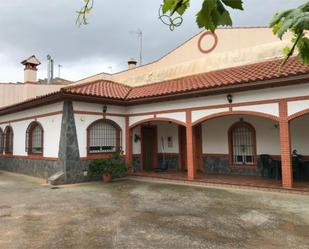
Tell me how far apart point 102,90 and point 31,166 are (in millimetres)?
5222

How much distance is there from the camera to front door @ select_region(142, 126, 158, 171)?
1539cm

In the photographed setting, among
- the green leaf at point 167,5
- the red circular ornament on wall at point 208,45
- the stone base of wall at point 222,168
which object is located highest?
the red circular ornament on wall at point 208,45

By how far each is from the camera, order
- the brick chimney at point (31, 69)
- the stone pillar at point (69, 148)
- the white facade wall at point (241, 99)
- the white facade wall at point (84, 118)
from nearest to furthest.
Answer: the white facade wall at point (241, 99) → the stone pillar at point (69, 148) → the white facade wall at point (84, 118) → the brick chimney at point (31, 69)

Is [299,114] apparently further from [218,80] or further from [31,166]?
[31,166]

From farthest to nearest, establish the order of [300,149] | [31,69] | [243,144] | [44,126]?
[31,69] < [44,126] < [243,144] < [300,149]

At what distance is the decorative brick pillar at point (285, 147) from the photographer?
942cm

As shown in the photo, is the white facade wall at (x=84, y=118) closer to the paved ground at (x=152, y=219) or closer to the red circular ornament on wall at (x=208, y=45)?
the paved ground at (x=152, y=219)

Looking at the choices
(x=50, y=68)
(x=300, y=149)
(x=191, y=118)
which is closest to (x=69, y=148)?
(x=191, y=118)

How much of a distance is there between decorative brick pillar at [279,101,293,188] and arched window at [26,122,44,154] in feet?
35.4

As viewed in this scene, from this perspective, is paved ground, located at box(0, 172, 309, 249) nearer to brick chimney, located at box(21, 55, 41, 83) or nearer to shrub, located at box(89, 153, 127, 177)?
shrub, located at box(89, 153, 127, 177)

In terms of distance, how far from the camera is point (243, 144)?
42.0ft

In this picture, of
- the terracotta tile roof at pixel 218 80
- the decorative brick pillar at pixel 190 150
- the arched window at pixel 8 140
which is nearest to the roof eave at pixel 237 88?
the terracotta tile roof at pixel 218 80

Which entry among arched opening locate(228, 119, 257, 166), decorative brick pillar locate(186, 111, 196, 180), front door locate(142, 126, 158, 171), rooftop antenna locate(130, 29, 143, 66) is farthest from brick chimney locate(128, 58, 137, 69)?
arched opening locate(228, 119, 257, 166)

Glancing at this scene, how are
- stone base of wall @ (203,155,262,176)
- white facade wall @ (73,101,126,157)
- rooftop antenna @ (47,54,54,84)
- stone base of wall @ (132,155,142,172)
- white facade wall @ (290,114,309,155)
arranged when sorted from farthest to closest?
1. rooftop antenna @ (47,54,54,84)
2. stone base of wall @ (132,155,142,172)
3. stone base of wall @ (203,155,262,176)
4. white facade wall @ (73,101,126,157)
5. white facade wall @ (290,114,309,155)
